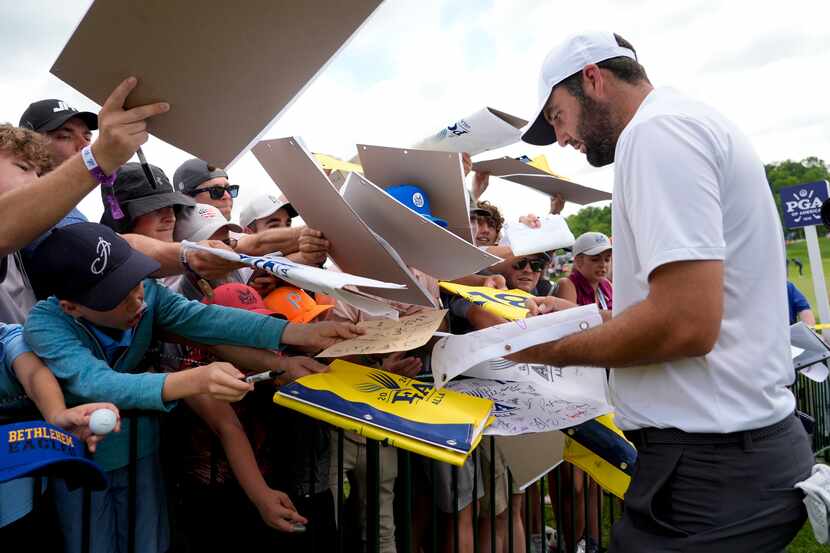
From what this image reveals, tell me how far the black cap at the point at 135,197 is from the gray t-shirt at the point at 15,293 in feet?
1.88

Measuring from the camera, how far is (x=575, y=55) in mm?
1910

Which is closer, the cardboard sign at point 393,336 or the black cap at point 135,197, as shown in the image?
the cardboard sign at point 393,336

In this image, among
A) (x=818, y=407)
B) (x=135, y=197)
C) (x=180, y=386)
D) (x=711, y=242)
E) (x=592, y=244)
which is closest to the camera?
(x=711, y=242)

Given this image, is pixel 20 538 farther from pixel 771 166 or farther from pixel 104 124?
pixel 771 166

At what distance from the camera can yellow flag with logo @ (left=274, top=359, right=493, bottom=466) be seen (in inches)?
62.9

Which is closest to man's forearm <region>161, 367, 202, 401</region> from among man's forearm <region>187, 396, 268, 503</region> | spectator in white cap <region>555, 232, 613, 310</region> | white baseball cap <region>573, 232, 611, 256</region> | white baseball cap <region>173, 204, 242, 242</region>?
man's forearm <region>187, 396, 268, 503</region>

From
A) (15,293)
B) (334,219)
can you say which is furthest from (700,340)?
(15,293)

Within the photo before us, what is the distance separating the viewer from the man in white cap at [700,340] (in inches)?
58.7

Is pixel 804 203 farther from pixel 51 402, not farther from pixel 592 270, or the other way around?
pixel 51 402

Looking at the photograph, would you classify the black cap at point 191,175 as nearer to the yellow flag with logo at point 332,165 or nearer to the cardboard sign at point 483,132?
the yellow flag with logo at point 332,165

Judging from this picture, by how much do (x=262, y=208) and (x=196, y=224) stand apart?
59 cm

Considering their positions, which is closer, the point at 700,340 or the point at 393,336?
the point at 700,340

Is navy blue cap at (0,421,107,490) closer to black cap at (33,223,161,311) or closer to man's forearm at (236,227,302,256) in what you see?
black cap at (33,223,161,311)

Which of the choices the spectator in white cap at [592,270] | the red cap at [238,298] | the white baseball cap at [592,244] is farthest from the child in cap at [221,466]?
the white baseball cap at [592,244]
